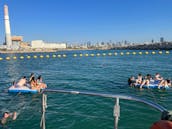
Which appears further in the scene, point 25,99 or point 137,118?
point 25,99

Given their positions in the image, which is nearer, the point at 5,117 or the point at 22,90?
the point at 5,117

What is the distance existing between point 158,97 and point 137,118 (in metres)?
6.08

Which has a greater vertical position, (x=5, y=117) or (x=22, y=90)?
(x=22, y=90)

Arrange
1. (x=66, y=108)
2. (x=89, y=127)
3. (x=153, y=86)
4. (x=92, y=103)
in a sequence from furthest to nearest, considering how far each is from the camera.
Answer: (x=153, y=86), (x=92, y=103), (x=66, y=108), (x=89, y=127)

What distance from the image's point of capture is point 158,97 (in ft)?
55.1

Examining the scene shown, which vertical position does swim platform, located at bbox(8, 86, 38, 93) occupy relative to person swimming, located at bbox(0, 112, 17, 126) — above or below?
above

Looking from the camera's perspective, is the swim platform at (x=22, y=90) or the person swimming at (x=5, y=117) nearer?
the person swimming at (x=5, y=117)

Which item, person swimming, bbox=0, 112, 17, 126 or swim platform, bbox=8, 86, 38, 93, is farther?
Answer: swim platform, bbox=8, 86, 38, 93

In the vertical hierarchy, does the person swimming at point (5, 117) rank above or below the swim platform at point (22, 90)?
below

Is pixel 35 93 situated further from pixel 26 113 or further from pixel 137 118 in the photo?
pixel 137 118

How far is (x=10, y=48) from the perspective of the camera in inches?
7170

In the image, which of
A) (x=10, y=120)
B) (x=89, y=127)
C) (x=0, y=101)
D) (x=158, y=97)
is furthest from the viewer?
(x=158, y=97)

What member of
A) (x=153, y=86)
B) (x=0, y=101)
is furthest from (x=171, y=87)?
(x=0, y=101)

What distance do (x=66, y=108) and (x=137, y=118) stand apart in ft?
15.2
